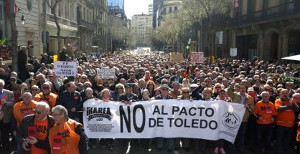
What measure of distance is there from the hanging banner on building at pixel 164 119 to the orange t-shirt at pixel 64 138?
292 centimetres

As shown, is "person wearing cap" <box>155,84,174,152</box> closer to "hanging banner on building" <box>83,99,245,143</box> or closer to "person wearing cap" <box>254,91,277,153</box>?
"hanging banner on building" <box>83,99,245,143</box>

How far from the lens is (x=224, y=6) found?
3325 cm

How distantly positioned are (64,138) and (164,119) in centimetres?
343

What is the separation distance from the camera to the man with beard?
7.65 m

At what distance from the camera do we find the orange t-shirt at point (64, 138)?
189 inches

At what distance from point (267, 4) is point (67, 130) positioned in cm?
3097

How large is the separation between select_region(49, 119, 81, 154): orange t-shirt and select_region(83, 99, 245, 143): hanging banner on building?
2.92 meters

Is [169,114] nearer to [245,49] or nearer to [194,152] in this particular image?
[194,152]

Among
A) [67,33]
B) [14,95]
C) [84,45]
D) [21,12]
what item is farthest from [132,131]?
[84,45]

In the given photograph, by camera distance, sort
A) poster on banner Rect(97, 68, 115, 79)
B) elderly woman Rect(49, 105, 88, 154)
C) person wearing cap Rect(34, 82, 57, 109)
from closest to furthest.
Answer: elderly woman Rect(49, 105, 88, 154) → person wearing cap Rect(34, 82, 57, 109) → poster on banner Rect(97, 68, 115, 79)

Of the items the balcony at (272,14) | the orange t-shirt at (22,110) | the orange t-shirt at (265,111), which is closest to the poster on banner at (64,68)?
the orange t-shirt at (22,110)

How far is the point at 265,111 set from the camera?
775cm

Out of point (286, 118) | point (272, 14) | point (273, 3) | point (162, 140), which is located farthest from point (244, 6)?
point (162, 140)

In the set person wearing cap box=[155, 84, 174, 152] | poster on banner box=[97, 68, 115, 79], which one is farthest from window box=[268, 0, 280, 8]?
person wearing cap box=[155, 84, 174, 152]
